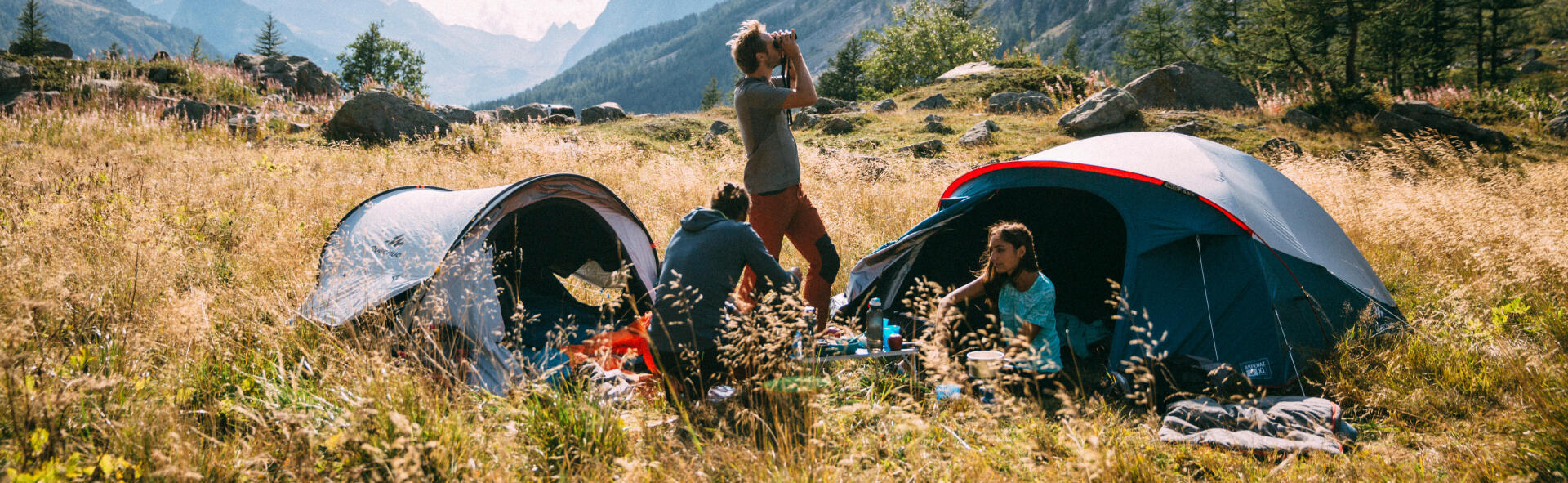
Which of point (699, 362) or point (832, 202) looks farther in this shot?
point (832, 202)

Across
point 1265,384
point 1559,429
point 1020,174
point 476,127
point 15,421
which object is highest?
point 476,127

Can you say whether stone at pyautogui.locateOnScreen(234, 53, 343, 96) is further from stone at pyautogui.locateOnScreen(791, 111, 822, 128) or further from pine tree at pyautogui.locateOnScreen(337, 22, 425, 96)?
pine tree at pyautogui.locateOnScreen(337, 22, 425, 96)

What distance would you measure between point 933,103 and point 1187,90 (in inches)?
243

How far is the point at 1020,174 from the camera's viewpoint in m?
4.90

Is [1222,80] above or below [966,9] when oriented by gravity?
below

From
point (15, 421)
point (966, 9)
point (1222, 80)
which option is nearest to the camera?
point (15, 421)

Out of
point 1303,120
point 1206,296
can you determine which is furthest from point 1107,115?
point 1206,296

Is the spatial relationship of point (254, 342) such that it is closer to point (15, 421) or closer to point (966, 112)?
point (15, 421)

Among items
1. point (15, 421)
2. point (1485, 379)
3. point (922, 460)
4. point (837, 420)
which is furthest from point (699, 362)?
point (1485, 379)

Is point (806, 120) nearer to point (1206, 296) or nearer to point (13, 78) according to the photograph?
point (1206, 296)

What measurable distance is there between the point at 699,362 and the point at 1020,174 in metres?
2.72

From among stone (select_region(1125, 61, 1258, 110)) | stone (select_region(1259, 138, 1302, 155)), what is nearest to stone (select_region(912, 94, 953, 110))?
stone (select_region(1125, 61, 1258, 110))

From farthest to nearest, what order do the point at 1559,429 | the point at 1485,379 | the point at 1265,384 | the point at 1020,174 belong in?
the point at 1020,174 → the point at 1265,384 → the point at 1485,379 → the point at 1559,429

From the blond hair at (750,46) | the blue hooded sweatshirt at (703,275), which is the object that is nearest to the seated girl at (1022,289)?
the blue hooded sweatshirt at (703,275)
